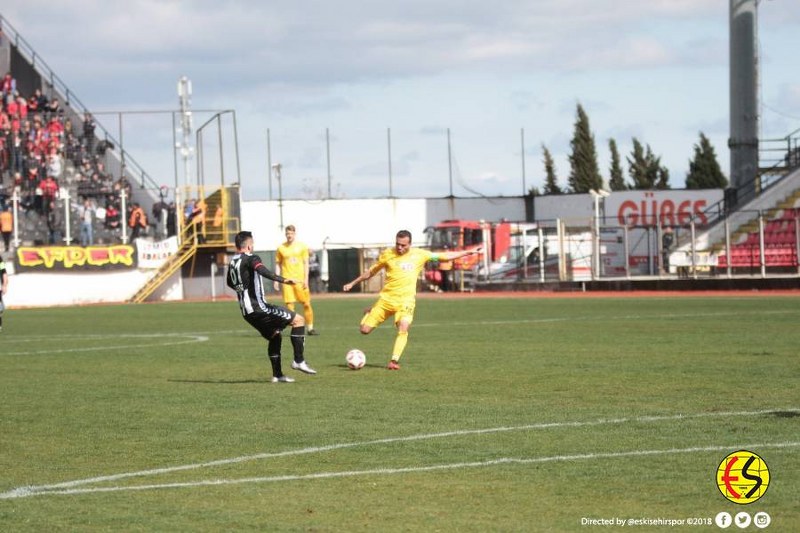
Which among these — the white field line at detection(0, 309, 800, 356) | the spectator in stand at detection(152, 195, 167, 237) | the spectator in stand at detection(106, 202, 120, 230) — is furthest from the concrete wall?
the white field line at detection(0, 309, 800, 356)

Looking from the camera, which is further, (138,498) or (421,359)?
(421,359)

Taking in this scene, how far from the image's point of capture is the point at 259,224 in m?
65.1

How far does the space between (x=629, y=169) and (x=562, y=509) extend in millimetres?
87293

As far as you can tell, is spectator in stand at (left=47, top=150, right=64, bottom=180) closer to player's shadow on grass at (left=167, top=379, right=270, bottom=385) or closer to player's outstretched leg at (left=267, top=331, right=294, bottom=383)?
player's shadow on grass at (left=167, top=379, right=270, bottom=385)

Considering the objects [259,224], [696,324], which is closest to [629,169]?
[259,224]

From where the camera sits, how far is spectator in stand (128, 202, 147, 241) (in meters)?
51.6

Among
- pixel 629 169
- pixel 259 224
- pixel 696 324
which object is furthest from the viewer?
pixel 629 169

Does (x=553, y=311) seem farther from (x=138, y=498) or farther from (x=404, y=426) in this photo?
(x=138, y=498)

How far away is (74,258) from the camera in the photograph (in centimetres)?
4956

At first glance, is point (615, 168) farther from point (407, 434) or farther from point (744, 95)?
point (407, 434)

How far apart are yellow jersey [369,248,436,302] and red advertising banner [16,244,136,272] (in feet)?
106

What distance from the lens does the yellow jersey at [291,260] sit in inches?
1009

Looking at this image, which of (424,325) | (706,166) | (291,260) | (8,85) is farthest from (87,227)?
(706,166)

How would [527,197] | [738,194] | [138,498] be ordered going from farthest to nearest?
[527,197] < [738,194] < [138,498]
